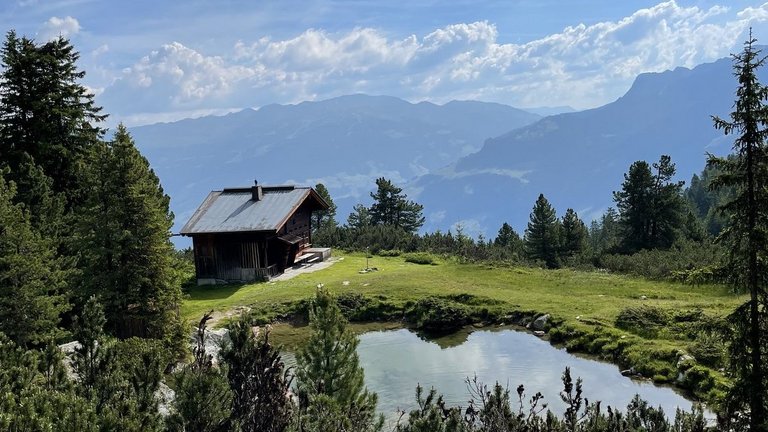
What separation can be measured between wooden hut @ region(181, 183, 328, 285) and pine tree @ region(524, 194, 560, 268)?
79.0 ft

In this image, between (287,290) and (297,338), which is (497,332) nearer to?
(297,338)

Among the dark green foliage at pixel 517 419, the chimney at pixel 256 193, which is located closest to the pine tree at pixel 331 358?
the dark green foliage at pixel 517 419

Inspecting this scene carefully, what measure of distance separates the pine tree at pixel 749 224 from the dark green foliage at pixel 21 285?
2099 centimetres

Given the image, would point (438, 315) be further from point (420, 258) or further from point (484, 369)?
point (420, 258)

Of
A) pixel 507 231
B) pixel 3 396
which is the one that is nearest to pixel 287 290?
pixel 3 396

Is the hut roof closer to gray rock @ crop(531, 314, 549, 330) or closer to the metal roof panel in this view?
the metal roof panel

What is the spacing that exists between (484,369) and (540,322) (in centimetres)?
706

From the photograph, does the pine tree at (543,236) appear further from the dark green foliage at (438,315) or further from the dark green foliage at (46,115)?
the dark green foliage at (46,115)

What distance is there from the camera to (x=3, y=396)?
9.02 metres

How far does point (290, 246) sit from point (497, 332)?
20089 mm

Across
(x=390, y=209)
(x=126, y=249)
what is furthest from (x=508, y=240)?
(x=126, y=249)

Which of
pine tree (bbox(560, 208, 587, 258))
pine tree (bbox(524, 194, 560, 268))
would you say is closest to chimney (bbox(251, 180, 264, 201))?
pine tree (bbox(524, 194, 560, 268))

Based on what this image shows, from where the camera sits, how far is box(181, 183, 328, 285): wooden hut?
41719mm

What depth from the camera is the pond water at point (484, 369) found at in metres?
21.5
